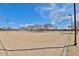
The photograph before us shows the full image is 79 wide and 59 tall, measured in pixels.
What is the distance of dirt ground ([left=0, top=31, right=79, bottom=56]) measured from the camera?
148 centimetres

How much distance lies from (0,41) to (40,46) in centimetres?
30

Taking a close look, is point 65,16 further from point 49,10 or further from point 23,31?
point 23,31

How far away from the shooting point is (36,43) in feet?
4.96

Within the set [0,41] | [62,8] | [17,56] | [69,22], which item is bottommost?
[17,56]

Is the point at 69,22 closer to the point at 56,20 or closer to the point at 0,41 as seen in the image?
the point at 56,20

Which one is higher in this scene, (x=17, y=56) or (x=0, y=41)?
(x=0, y=41)

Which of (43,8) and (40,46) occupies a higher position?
(43,8)

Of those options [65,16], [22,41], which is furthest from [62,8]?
[22,41]

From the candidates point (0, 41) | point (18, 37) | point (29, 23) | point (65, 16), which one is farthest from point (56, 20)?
point (0, 41)

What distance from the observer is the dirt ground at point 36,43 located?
1.48m

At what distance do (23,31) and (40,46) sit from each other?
170 millimetres

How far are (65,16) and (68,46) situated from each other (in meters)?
0.23

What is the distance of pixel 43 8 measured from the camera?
1.46 meters

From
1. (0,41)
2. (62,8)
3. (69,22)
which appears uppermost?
(62,8)
